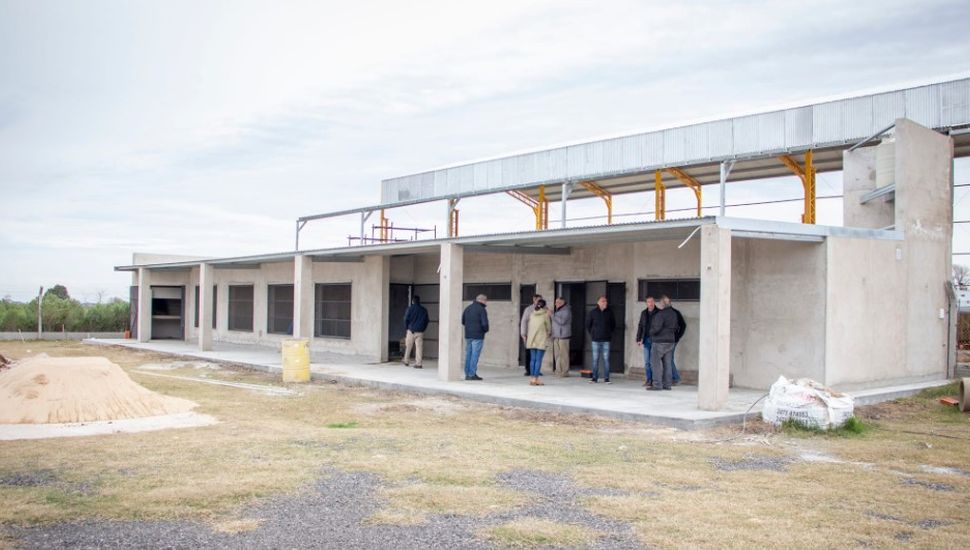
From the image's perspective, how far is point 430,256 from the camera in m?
21.3

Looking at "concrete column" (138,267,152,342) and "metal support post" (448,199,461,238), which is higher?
"metal support post" (448,199,461,238)

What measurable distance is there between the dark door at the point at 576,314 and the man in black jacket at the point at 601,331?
2113 mm

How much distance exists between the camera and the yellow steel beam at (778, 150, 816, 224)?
17422 mm

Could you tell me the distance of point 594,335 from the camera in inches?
586

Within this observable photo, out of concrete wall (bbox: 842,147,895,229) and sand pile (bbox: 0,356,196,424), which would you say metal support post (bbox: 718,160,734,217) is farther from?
sand pile (bbox: 0,356,196,424)

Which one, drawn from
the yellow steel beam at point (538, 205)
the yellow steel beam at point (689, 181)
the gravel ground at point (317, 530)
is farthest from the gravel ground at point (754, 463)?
the yellow steel beam at point (538, 205)

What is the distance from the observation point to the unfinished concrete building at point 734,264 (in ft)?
42.1

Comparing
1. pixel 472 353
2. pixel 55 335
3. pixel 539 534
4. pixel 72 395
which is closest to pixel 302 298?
pixel 472 353

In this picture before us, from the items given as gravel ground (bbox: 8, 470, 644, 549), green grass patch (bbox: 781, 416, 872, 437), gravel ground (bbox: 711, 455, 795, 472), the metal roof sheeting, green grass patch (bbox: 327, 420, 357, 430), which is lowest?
green grass patch (bbox: 327, 420, 357, 430)

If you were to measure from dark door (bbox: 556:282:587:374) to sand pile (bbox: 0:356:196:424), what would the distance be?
830 centimetres

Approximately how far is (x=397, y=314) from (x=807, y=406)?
517 inches

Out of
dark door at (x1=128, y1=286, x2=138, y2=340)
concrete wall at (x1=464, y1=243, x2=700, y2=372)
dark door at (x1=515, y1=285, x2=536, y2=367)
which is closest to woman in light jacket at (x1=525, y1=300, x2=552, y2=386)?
concrete wall at (x1=464, y1=243, x2=700, y2=372)

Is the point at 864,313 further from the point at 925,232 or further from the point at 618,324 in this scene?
the point at 618,324

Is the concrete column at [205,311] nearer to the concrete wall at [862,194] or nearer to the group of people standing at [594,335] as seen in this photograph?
the group of people standing at [594,335]
